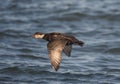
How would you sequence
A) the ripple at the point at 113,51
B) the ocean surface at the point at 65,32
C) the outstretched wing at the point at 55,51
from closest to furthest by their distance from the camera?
the outstretched wing at the point at 55,51 → the ocean surface at the point at 65,32 → the ripple at the point at 113,51

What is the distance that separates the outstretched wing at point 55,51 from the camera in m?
9.19

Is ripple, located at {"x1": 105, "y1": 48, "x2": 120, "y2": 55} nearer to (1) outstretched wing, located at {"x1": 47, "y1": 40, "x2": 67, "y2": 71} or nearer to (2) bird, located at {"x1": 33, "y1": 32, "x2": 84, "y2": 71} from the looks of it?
(2) bird, located at {"x1": 33, "y1": 32, "x2": 84, "y2": 71}

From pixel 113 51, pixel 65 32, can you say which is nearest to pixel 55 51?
pixel 113 51

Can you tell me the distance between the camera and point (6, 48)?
534 inches

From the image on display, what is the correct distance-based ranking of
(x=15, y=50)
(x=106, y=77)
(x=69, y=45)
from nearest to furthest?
1. (x=69, y=45)
2. (x=106, y=77)
3. (x=15, y=50)

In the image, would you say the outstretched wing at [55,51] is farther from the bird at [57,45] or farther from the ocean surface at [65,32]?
the ocean surface at [65,32]

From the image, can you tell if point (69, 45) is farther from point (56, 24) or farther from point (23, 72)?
point (56, 24)

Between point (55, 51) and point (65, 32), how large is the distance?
5581 mm

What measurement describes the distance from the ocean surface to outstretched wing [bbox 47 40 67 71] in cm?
162

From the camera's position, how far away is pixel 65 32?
14.9m

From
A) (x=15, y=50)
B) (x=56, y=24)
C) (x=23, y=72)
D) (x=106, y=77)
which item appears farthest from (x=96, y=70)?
(x=56, y=24)

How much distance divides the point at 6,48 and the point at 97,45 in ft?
7.12

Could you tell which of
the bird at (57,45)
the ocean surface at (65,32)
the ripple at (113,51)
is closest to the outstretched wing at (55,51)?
the bird at (57,45)

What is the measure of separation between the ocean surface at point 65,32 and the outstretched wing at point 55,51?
162 cm
